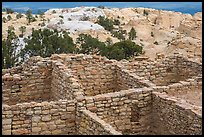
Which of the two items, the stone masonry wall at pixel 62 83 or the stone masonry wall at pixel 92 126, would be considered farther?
the stone masonry wall at pixel 62 83

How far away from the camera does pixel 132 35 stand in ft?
140

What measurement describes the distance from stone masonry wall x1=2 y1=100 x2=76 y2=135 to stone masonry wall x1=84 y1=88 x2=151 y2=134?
0.49 m

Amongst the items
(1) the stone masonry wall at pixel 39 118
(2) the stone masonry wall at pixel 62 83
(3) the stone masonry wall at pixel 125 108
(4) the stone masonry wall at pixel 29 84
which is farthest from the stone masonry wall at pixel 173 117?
(4) the stone masonry wall at pixel 29 84

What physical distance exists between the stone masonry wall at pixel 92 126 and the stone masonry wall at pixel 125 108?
1.39 feet

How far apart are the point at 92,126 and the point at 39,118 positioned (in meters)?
1.14

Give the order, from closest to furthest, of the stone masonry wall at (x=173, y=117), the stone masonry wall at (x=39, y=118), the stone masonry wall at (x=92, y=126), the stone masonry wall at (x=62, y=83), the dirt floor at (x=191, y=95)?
the stone masonry wall at (x=92, y=126)
the stone masonry wall at (x=173, y=117)
the stone masonry wall at (x=39, y=118)
the stone masonry wall at (x=62, y=83)
the dirt floor at (x=191, y=95)

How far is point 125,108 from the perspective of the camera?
10.1 metres

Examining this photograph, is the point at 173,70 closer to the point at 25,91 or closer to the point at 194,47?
the point at 25,91

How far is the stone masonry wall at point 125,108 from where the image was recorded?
984 cm

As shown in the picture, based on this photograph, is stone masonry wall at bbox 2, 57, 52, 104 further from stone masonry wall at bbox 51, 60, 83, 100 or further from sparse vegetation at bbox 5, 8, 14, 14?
sparse vegetation at bbox 5, 8, 14, 14

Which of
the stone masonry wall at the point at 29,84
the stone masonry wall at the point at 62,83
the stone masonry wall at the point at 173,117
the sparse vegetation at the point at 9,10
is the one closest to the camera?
the stone masonry wall at the point at 173,117

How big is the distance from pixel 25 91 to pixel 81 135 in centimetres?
326

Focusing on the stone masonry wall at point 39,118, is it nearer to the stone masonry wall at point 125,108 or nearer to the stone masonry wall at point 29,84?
the stone masonry wall at point 125,108

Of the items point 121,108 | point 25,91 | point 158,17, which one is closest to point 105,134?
point 121,108
